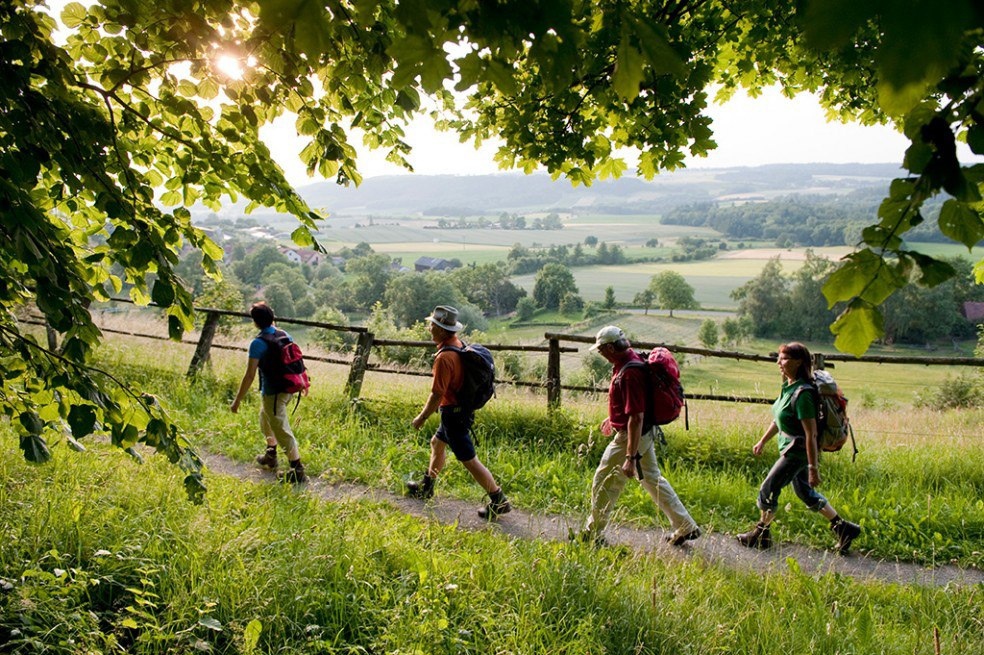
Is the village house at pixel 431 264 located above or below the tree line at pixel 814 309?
above

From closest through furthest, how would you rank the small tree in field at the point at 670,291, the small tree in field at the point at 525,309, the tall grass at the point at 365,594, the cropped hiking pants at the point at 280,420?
the tall grass at the point at 365,594
the cropped hiking pants at the point at 280,420
the small tree in field at the point at 525,309
the small tree in field at the point at 670,291

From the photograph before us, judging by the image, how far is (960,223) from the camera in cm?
117

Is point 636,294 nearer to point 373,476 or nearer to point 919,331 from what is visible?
point 919,331

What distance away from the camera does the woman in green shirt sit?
470 cm

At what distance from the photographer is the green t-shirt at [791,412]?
468 centimetres

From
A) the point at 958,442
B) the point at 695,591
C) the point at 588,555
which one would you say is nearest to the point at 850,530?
the point at 695,591

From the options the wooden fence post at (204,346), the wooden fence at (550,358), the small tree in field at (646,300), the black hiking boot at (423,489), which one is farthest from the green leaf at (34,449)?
the small tree in field at (646,300)

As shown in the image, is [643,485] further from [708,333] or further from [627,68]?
[708,333]

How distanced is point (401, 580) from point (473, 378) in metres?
2.10

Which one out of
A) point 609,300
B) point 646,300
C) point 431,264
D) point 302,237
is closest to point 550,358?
point 302,237

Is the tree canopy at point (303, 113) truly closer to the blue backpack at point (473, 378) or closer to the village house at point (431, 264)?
the blue backpack at point (473, 378)

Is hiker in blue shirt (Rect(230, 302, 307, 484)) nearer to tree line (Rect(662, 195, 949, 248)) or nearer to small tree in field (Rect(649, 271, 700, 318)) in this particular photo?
small tree in field (Rect(649, 271, 700, 318))

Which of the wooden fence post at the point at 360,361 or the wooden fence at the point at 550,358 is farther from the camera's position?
the wooden fence post at the point at 360,361

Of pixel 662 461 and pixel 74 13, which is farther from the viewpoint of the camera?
pixel 662 461
